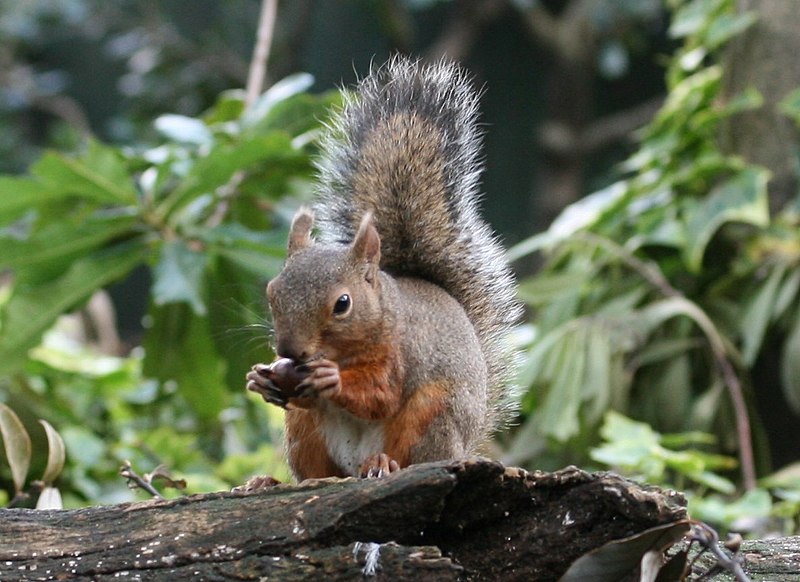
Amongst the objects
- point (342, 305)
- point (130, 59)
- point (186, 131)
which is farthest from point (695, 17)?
point (130, 59)

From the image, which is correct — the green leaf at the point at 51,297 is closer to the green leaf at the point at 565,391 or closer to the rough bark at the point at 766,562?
the green leaf at the point at 565,391

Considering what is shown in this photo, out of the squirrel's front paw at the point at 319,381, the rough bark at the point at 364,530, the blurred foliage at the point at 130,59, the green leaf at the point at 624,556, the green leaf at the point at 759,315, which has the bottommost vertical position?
the green leaf at the point at 624,556

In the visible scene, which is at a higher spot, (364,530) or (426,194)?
(426,194)

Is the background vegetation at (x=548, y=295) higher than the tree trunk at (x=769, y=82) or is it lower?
lower

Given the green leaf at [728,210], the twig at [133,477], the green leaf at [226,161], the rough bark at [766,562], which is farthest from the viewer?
the green leaf at [728,210]

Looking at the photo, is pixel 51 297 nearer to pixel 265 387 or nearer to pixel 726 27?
pixel 265 387

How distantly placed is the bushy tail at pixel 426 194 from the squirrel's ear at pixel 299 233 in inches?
7.3

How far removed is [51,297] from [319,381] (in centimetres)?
140

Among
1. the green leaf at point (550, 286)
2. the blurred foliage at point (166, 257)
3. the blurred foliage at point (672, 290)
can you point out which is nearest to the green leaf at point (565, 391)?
the blurred foliage at point (672, 290)

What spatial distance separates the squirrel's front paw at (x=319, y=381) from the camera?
166 cm

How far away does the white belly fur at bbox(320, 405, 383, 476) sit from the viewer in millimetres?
1809

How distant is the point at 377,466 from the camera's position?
5.51 ft

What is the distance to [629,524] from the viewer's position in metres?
1.39

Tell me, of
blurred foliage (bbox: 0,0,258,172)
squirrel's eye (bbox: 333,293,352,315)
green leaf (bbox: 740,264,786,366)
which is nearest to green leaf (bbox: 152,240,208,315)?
squirrel's eye (bbox: 333,293,352,315)
